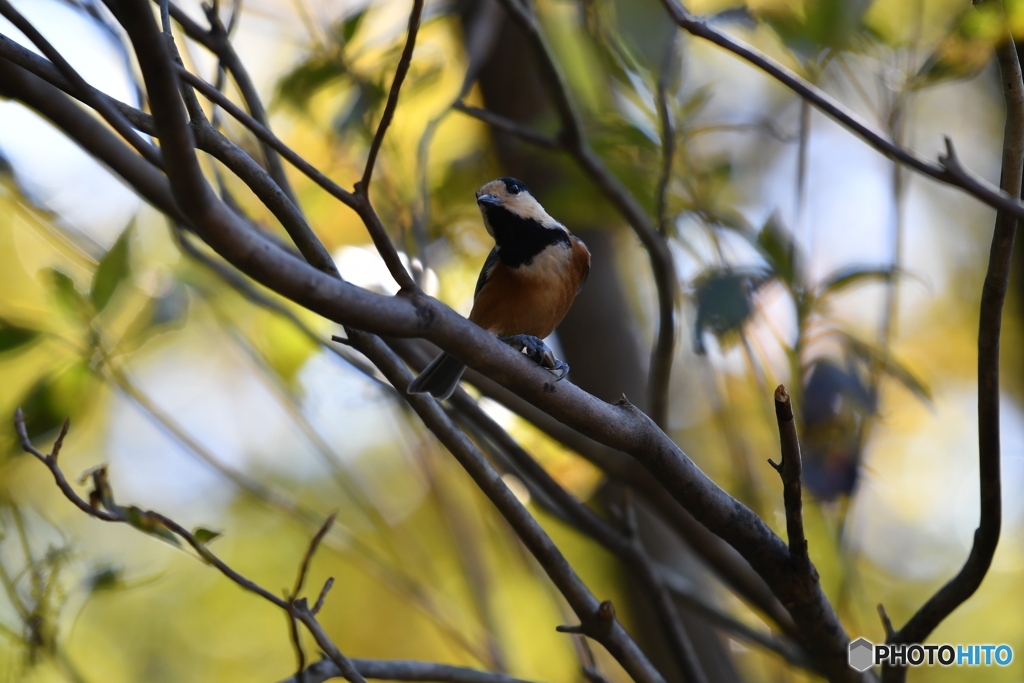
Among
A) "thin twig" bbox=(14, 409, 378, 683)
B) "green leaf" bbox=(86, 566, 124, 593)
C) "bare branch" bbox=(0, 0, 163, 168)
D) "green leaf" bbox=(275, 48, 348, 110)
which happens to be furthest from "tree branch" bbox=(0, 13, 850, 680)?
"green leaf" bbox=(275, 48, 348, 110)

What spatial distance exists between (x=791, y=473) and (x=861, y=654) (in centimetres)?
117

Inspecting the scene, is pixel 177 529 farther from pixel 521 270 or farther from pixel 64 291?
pixel 521 270

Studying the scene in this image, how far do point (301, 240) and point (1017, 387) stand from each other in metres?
5.66

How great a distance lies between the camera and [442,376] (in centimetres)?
359

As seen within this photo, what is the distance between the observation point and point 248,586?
2373 millimetres

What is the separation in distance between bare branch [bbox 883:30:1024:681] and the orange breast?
2015 millimetres

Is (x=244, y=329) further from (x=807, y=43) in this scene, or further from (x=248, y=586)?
(x=807, y=43)

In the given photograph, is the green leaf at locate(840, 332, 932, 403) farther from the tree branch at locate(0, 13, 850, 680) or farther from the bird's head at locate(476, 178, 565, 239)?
the bird's head at locate(476, 178, 565, 239)

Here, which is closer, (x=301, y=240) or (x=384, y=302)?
(x=384, y=302)

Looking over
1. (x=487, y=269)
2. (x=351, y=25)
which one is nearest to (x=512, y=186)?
(x=487, y=269)

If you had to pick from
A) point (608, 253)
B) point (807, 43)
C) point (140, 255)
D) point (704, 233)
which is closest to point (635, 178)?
point (704, 233)

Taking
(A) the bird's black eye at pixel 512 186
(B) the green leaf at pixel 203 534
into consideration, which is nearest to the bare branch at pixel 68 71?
(B) the green leaf at pixel 203 534

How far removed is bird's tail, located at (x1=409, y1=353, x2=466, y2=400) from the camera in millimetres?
3510

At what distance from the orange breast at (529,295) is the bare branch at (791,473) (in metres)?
1.72
